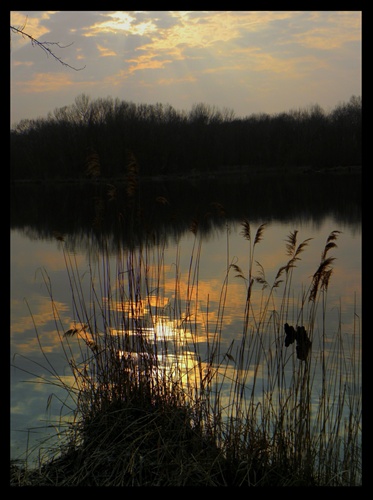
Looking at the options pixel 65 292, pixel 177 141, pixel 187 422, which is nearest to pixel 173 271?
pixel 65 292

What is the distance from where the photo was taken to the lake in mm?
4871

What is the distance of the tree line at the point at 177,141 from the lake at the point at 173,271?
5106 mm

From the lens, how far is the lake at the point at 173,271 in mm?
4871

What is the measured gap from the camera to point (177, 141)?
50562mm

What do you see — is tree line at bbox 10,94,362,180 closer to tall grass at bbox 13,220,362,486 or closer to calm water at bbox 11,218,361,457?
calm water at bbox 11,218,361,457

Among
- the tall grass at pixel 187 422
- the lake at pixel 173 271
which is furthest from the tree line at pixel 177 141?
the tall grass at pixel 187 422

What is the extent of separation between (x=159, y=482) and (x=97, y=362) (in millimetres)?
1210

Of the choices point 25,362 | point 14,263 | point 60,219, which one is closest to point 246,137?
point 60,219

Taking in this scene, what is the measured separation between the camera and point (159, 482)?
12.0 feet

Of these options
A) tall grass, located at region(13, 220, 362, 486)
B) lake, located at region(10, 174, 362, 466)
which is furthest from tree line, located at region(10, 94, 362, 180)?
tall grass, located at region(13, 220, 362, 486)

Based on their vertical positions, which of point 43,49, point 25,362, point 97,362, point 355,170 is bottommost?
point 25,362

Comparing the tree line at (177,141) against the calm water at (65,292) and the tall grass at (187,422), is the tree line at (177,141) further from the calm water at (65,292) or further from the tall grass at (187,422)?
the tall grass at (187,422)
